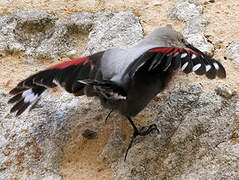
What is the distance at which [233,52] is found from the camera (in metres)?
2.38

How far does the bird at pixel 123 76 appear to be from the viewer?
182cm

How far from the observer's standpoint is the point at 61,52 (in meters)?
2.65

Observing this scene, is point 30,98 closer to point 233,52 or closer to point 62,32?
point 62,32

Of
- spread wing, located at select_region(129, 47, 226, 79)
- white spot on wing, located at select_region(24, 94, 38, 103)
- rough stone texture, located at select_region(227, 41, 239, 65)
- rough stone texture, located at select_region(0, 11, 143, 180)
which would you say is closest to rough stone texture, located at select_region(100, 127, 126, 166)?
rough stone texture, located at select_region(0, 11, 143, 180)

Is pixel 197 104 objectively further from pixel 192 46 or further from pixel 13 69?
pixel 13 69

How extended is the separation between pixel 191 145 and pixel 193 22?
1.09m

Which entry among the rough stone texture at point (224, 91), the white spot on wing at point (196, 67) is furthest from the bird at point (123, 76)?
the rough stone texture at point (224, 91)

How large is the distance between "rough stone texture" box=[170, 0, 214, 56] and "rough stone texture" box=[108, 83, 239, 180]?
18.3 inches

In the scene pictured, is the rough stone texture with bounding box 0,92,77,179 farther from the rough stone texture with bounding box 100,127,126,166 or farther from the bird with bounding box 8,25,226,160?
the rough stone texture with bounding box 100,127,126,166

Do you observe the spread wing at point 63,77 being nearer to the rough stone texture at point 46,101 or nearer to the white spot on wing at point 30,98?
the white spot on wing at point 30,98

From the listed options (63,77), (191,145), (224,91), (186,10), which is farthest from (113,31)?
(191,145)

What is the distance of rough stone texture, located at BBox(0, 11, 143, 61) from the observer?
2.64 m

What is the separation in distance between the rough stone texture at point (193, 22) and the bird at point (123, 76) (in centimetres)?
42

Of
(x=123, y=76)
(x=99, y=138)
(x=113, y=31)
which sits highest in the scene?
(x=123, y=76)
